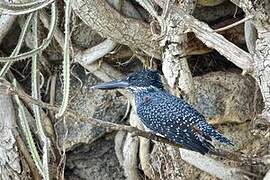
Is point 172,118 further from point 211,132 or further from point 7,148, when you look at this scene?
point 7,148

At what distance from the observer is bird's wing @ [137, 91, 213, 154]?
1840 millimetres

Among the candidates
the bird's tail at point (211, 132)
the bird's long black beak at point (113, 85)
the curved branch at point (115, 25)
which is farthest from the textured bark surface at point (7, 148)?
the bird's tail at point (211, 132)

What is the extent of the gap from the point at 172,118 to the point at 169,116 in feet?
0.04

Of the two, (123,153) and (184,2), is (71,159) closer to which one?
(123,153)

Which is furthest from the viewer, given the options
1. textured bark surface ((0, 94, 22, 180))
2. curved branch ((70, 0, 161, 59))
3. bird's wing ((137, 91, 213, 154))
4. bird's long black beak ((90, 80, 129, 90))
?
textured bark surface ((0, 94, 22, 180))

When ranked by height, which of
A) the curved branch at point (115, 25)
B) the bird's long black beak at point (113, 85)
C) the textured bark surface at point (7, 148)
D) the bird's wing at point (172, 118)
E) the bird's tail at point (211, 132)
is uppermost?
the curved branch at point (115, 25)

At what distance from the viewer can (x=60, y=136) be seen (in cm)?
269

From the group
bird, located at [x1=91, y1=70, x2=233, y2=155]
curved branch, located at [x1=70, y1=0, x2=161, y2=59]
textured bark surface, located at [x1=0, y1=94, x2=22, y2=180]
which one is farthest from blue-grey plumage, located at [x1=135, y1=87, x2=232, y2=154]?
textured bark surface, located at [x1=0, y1=94, x2=22, y2=180]

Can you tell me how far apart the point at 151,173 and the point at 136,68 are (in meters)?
0.42

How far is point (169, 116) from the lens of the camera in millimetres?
1934

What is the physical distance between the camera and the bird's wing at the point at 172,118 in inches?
72.4

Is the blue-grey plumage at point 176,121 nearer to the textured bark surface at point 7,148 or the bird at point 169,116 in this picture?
the bird at point 169,116

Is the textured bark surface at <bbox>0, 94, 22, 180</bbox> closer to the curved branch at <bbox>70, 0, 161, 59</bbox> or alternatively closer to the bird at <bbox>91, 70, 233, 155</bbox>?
the curved branch at <bbox>70, 0, 161, 59</bbox>

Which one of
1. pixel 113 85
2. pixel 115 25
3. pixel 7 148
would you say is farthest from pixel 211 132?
pixel 7 148
